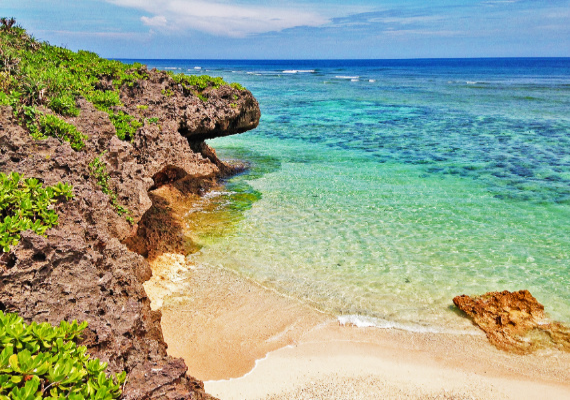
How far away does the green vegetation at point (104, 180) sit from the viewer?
623 cm

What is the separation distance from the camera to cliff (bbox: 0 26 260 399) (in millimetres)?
3715

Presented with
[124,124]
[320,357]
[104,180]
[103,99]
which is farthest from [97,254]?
[103,99]

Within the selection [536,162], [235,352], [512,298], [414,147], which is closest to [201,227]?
[235,352]

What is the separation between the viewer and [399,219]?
1144 centimetres

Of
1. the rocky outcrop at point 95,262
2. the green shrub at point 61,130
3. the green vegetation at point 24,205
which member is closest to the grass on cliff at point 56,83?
the green shrub at point 61,130

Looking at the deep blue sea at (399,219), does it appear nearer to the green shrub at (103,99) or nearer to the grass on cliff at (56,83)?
the green shrub at (103,99)

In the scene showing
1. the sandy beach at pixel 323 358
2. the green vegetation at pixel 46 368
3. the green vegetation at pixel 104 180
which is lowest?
the sandy beach at pixel 323 358

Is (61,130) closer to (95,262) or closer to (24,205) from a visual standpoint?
(24,205)

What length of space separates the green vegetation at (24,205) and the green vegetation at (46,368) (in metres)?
1.02

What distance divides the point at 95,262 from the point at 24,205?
978 mm

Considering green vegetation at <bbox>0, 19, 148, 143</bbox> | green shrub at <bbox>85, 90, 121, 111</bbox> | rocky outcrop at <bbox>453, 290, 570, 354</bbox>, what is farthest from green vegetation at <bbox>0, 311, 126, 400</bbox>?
rocky outcrop at <bbox>453, 290, 570, 354</bbox>

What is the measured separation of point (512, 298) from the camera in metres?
7.57

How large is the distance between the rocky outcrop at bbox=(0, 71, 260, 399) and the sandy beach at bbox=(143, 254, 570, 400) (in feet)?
4.77

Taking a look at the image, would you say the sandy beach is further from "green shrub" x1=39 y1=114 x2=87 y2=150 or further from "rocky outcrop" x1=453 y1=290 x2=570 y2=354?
"green shrub" x1=39 y1=114 x2=87 y2=150
